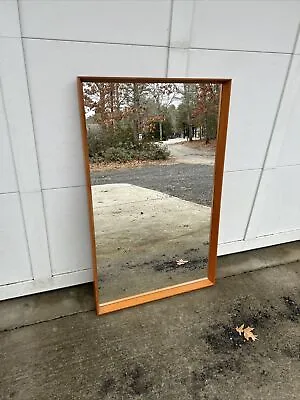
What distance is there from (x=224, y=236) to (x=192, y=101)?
159 centimetres

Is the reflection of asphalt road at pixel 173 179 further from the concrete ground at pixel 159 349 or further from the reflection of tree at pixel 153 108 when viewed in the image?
the concrete ground at pixel 159 349

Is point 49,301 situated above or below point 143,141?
Answer: below

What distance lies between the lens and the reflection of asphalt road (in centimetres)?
226

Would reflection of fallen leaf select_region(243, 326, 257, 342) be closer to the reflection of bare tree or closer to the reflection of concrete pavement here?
the reflection of concrete pavement

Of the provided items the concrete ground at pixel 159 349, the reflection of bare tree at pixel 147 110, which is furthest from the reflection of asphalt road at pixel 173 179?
the concrete ground at pixel 159 349

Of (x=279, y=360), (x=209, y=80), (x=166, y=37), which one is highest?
(x=166, y=37)

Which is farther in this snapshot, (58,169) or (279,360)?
(58,169)

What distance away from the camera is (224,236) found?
313 centimetres

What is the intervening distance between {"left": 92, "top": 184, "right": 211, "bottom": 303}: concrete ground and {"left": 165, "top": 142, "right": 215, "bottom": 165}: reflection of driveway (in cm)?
38

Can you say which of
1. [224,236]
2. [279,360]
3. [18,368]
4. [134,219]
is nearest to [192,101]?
[134,219]

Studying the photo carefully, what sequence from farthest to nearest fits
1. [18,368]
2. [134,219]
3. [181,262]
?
[181,262], [134,219], [18,368]

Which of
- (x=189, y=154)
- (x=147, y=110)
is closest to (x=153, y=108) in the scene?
(x=147, y=110)

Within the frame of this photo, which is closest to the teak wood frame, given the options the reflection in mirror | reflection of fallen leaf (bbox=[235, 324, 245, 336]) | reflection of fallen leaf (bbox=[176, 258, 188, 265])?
the reflection in mirror

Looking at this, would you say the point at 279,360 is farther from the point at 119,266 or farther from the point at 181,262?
the point at 119,266
